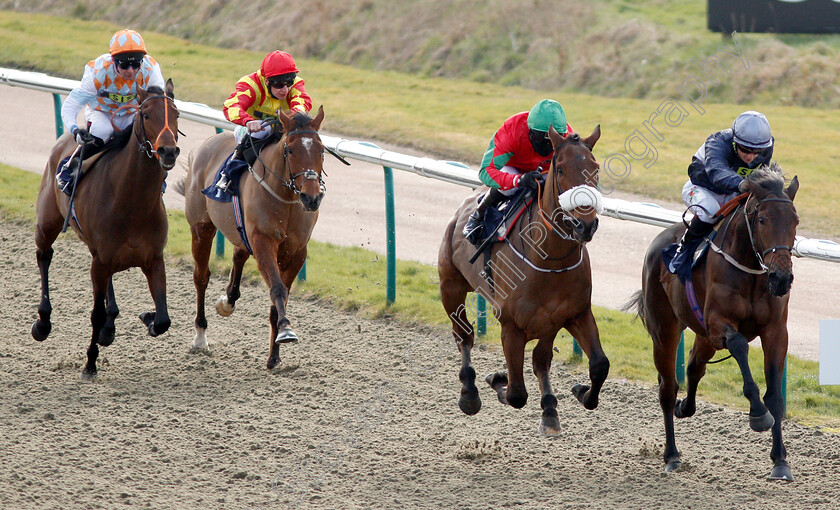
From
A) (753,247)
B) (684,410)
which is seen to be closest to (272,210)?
(684,410)

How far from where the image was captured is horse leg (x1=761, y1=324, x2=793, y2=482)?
201 inches

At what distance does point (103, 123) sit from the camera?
7.06 metres

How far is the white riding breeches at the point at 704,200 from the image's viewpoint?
546 cm

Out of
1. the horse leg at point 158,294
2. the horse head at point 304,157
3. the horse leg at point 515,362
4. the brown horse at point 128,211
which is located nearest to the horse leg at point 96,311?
the brown horse at point 128,211

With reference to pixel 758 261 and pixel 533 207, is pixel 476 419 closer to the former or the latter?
pixel 533 207

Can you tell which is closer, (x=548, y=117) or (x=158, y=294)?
(x=548, y=117)

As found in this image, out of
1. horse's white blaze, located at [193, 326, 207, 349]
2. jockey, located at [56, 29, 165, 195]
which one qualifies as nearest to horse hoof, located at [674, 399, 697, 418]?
horse's white blaze, located at [193, 326, 207, 349]

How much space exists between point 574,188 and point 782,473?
1778mm

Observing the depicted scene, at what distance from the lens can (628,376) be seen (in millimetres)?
6949

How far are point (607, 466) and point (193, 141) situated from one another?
862 cm

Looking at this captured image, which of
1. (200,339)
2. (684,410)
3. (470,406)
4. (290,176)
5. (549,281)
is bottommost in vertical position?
(200,339)

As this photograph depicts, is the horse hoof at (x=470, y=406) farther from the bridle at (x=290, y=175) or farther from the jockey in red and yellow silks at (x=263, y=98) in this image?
the jockey in red and yellow silks at (x=263, y=98)

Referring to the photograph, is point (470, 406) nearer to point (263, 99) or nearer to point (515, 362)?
point (515, 362)

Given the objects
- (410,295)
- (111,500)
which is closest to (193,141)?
(410,295)
